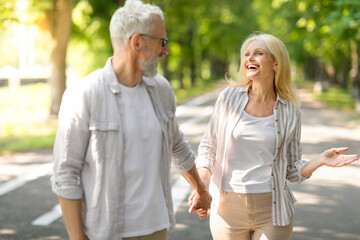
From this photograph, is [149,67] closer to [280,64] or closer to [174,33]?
[280,64]

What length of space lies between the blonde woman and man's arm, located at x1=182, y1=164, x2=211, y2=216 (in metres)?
0.04

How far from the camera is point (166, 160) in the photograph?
2.65 meters

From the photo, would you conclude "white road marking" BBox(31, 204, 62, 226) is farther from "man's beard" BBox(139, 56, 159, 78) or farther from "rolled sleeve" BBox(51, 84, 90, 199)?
"man's beard" BBox(139, 56, 159, 78)

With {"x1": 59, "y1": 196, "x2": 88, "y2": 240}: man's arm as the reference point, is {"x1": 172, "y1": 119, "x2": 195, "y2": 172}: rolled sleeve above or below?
above

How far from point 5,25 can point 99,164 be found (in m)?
12.0

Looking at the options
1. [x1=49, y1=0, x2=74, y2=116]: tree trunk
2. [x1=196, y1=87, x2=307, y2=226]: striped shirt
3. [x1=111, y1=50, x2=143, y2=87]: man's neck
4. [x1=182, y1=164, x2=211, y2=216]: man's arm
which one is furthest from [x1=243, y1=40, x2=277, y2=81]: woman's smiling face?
[x1=49, y1=0, x2=74, y2=116]: tree trunk

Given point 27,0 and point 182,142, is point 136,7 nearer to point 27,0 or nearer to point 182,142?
point 182,142

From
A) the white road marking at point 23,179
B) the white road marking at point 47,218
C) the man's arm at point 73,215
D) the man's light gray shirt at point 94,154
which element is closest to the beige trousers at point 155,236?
the man's light gray shirt at point 94,154

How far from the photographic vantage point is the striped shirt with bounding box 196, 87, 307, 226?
3254 millimetres

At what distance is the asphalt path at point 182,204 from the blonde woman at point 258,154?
2.54 metres

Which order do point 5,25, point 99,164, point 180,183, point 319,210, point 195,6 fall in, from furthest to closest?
point 195,6 < point 5,25 < point 180,183 < point 319,210 < point 99,164

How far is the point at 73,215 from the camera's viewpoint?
8.02 feet

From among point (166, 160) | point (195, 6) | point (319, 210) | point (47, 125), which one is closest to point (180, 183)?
point (319, 210)

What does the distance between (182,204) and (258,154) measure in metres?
4.05
